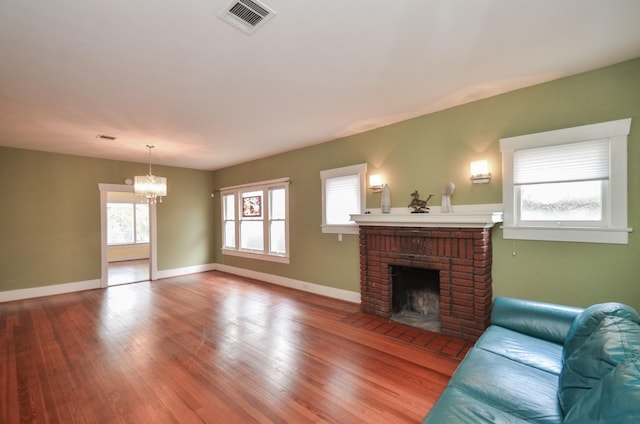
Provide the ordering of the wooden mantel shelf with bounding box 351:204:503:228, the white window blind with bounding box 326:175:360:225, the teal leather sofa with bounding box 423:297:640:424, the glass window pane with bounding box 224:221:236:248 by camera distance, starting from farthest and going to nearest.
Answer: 1. the glass window pane with bounding box 224:221:236:248
2. the white window blind with bounding box 326:175:360:225
3. the wooden mantel shelf with bounding box 351:204:503:228
4. the teal leather sofa with bounding box 423:297:640:424

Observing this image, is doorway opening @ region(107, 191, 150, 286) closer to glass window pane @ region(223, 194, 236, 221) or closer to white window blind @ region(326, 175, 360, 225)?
glass window pane @ region(223, 194, 236, 221)

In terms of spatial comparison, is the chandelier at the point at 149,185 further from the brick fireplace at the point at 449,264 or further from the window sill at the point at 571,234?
the window sill at the point at 571,234

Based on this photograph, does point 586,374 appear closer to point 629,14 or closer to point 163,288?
point 629,14

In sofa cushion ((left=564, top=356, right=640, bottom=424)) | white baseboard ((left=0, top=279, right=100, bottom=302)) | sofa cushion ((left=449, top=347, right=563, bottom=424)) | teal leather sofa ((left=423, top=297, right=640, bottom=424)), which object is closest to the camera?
sofa cushion ((left=564, top=356, right=640, bottom=424))

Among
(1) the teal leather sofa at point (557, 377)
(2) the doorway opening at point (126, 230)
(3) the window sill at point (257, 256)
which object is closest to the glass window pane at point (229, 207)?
(3) the window sill at point (257, 256)

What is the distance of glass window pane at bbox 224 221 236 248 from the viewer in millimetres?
7301

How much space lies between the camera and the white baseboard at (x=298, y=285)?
466 centimetres

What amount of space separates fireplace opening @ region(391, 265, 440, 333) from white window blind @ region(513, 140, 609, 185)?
1.59 m

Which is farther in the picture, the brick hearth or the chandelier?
the chandelier

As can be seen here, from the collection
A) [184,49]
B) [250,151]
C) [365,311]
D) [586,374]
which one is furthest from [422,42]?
[250,151]

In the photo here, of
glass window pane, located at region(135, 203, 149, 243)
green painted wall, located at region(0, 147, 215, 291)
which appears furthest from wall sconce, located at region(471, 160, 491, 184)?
glass window pane, located at region(135, 203, 149, 243)

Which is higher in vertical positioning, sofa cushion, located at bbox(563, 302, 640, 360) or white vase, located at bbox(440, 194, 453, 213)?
white vase, located at bbox(440, 194, 453, 213)

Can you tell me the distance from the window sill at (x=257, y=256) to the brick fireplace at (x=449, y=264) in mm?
→ 2419

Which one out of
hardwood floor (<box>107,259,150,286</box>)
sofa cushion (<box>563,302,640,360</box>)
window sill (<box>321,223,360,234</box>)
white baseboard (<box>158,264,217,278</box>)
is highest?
window sill (<box>321,223,360,234</box>)
